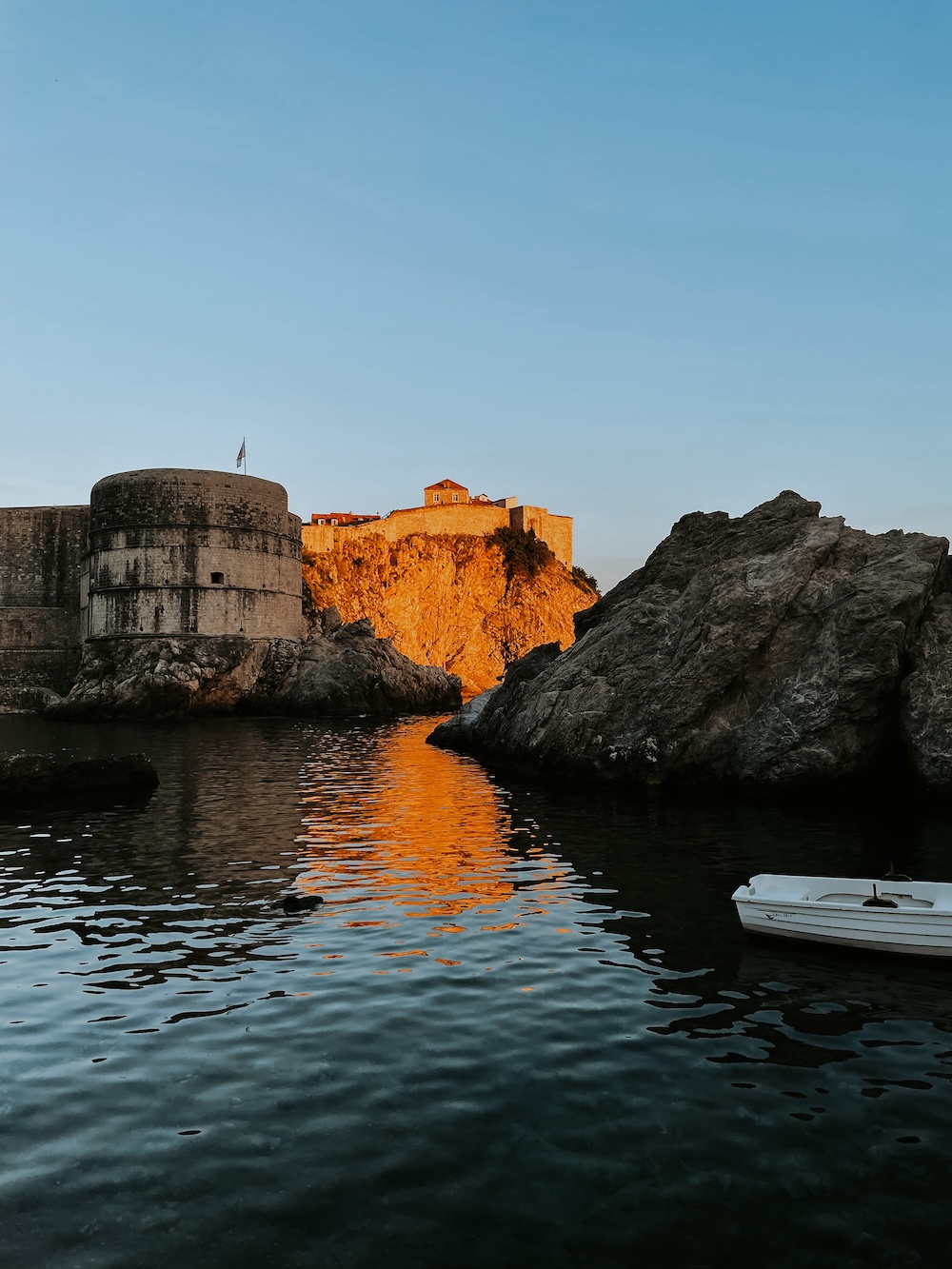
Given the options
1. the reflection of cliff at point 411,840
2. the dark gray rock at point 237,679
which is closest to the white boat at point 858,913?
the reflection of cliff at point 411,840

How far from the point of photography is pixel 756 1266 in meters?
5.21

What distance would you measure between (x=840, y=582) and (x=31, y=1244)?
21607 millimetres

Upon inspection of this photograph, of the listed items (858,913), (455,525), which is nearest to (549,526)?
(455,525)

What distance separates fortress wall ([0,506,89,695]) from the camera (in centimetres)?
6069

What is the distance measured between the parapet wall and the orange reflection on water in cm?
6752

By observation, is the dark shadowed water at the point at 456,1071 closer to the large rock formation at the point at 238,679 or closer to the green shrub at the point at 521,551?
the large rock formation at the point at 238,679

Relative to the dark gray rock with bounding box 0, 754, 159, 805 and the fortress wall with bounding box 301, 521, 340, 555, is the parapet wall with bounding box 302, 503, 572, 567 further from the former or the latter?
the dark gray rock with bounding box 0, 754, 159, 805

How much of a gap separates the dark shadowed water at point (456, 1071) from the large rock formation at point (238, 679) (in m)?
38.0

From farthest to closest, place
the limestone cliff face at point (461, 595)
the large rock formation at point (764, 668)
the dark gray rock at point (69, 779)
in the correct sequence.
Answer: the limestone cliff face at point (461, 595), the large rock formation at point (764, 668), the dark gray rock at point (69, 779)

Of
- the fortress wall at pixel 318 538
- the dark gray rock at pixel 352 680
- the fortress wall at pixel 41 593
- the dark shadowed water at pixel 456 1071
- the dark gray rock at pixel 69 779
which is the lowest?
the dark shadowed water at pixel 456 1071

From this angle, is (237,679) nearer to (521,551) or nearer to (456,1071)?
(456,1071)

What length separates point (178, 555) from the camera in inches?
2190

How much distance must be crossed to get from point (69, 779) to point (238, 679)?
33.3 meters

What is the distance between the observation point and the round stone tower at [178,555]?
5562 cm
